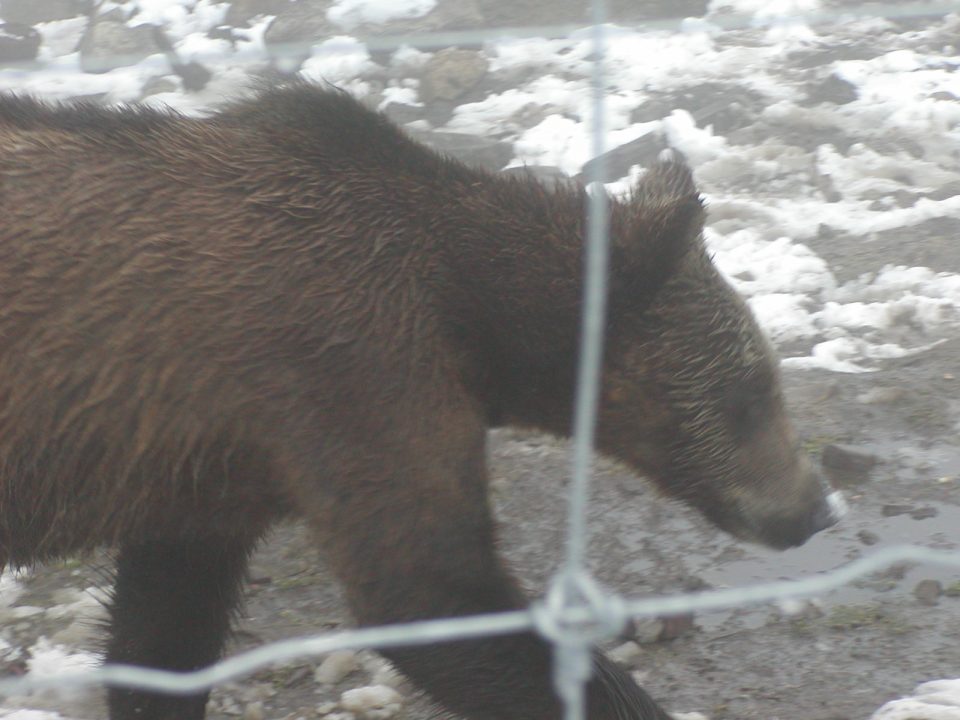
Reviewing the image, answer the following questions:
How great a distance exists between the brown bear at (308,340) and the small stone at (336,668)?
89 centimetres

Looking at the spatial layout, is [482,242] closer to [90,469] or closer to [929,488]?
[90,469]

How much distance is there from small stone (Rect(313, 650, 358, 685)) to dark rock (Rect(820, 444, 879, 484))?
210 centimetres

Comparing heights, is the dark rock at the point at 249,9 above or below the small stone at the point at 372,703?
above

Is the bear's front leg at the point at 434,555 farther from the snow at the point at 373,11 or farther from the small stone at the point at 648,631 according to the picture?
the snow at the point at 373,11

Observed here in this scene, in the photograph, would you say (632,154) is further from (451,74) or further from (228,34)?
(228,34)

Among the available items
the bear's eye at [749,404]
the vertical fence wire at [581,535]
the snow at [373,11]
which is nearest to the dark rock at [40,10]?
the snow at [373,11]

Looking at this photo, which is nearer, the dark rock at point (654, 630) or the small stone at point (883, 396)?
the dark rock at point (654, 630)

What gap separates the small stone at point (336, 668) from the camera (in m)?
4.20

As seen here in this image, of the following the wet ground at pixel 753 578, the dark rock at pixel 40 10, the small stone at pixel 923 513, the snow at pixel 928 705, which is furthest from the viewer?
the dark rock at pixel 40 10

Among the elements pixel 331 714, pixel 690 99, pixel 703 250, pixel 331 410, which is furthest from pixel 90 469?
pixel 690 99

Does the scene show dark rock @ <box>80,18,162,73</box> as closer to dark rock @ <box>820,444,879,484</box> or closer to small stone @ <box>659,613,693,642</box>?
dark rock @ <box>820,444,879,484</box>

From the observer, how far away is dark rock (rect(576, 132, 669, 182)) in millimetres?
7918

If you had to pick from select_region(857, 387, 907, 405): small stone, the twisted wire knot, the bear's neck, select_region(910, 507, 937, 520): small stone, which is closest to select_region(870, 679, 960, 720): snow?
select_region(910, 507, 937, 520): small stone

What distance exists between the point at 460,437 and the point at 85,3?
9066mm
